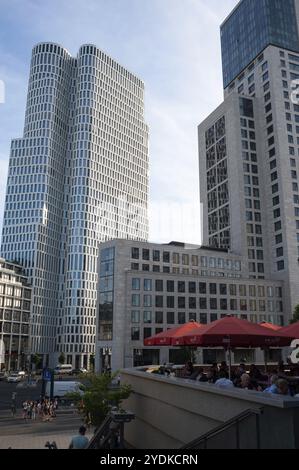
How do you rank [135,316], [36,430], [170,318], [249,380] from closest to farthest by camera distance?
1. [249,380]
2. [36,430]
3. [135,316]
4. [170,318]

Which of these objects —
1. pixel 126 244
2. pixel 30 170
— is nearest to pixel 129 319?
Answer: pixel 126 244

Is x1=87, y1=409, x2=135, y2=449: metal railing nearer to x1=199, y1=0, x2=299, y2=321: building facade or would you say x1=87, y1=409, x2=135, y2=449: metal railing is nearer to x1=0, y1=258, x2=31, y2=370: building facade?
x1=199, y1=0, x2=299, y2=321: building facade

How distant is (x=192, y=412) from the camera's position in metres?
11.6

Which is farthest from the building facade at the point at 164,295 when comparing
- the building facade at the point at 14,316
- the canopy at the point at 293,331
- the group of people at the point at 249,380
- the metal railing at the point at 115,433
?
the metal railing at the point at 115,433

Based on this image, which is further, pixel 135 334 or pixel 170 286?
pixel 170 286

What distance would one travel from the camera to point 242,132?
103000mm

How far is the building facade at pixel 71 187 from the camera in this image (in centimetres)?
14312

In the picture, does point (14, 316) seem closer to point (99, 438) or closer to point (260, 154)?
point (260, 154)

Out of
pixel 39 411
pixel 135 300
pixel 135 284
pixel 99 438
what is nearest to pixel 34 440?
pixel 39 411

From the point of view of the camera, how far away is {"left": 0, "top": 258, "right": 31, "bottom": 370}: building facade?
115 meters

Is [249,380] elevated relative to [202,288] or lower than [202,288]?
lower

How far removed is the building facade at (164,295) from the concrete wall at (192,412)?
61784 millimetres

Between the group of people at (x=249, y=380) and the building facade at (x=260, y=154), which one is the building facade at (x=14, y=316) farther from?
the group of people at (x=249, y=380)

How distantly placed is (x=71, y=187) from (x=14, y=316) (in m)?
54.9
